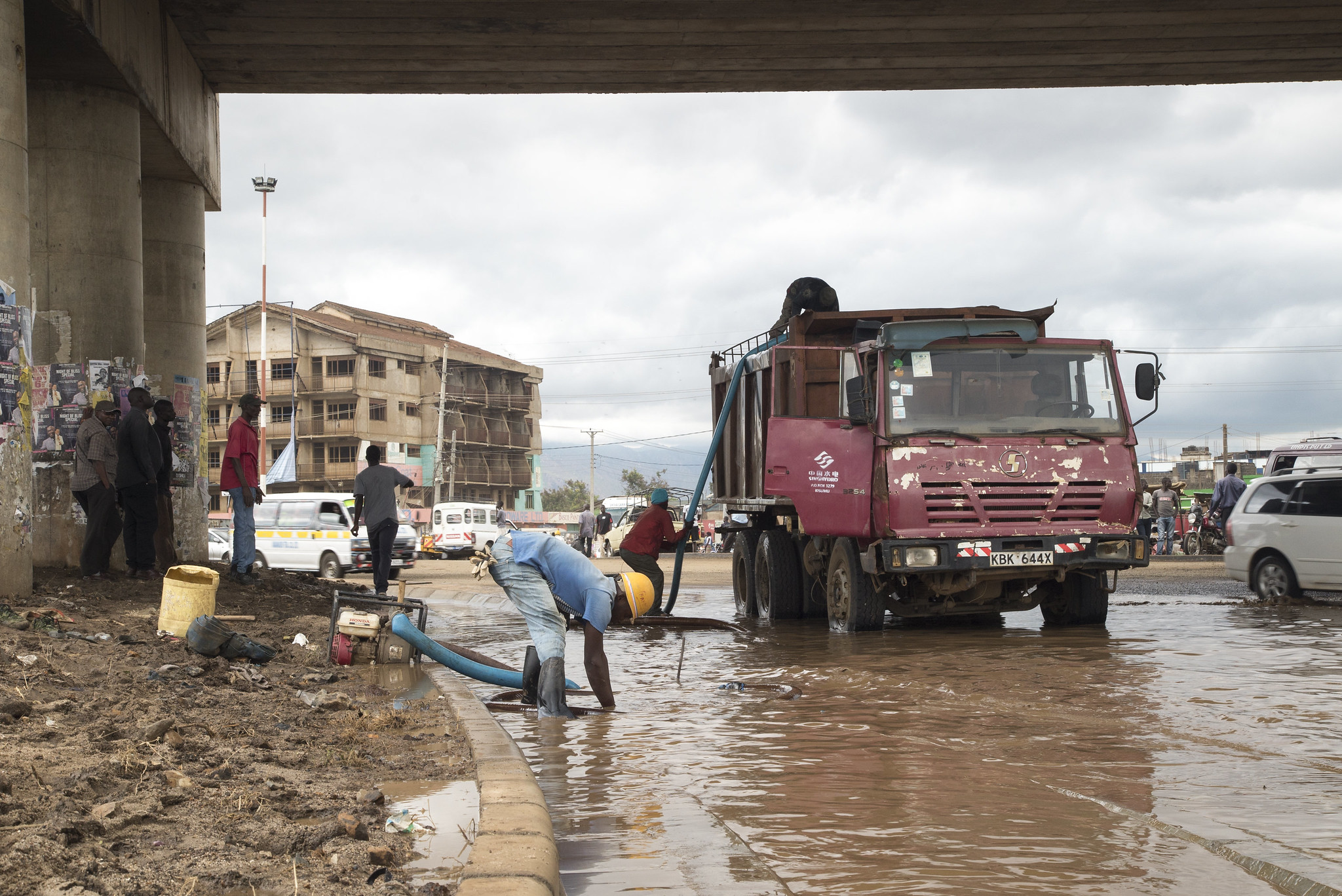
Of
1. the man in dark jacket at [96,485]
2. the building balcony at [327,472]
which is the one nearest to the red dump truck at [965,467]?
the man in dark jacket at [96,485]

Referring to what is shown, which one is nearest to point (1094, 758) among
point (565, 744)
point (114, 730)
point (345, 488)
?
point (565, 744)

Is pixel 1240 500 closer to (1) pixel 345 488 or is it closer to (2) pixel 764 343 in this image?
(2) pixel 764 343

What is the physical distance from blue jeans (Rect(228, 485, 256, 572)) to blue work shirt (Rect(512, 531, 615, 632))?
20.1 ft

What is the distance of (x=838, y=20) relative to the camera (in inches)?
559

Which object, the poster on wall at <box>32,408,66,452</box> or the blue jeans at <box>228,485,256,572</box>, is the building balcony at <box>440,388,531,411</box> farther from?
the poster on wall at <box>32,408,66,452</box>

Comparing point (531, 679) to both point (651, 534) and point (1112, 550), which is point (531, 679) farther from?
point (1112, 550)

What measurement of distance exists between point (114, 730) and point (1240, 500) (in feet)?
42.8

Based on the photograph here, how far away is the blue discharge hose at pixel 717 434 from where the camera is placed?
528 inches

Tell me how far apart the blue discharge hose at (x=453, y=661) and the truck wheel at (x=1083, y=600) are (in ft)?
19.2

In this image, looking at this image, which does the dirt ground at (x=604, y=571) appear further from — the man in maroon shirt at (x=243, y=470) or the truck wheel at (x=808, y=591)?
the man in maroon shirt at (x=243, y=470)

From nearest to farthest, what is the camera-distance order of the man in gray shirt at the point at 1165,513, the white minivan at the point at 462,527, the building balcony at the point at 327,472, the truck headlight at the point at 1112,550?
the truck headlight at the point at 1112,550 → the man in gray shirt at the point at 1165,513 → the white minivan at the point at 462,527 → the building balcony at the point at 327,472

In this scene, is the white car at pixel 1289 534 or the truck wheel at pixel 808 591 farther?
the truck wheel at pixel 808 591

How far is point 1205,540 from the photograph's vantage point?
93.7 ft

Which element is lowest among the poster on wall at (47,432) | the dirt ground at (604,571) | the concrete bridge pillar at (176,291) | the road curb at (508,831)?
the dirt ground at (604,571)
